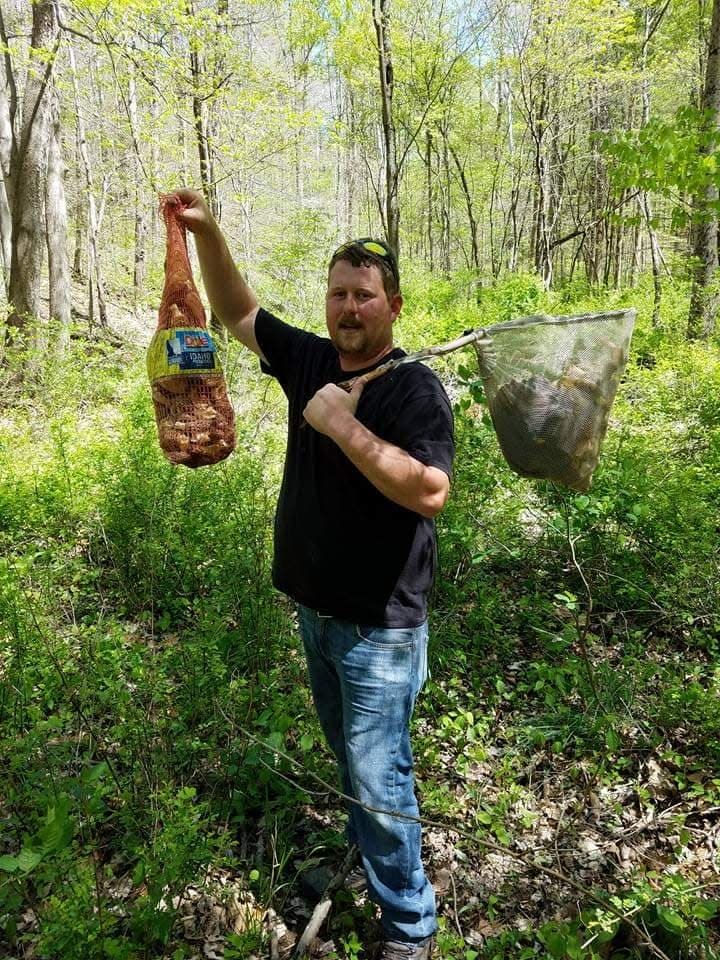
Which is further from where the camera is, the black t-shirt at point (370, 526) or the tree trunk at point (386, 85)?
the tree trunk at point (386, 85)

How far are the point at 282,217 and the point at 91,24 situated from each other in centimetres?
1193

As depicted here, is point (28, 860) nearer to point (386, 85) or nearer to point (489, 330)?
point (489, 330)

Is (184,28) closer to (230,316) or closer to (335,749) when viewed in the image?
(230,316)

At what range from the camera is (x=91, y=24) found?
8844 mm

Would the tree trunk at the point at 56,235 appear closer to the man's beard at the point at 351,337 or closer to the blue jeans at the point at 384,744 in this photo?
the man's beard at the point at 351,337

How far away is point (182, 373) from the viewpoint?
2.22m

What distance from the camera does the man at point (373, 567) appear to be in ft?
6.36

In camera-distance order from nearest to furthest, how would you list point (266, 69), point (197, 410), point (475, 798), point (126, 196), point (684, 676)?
point (197, 410), point (475, 798), point (684, 676), point (266, 69), point (126, 196)

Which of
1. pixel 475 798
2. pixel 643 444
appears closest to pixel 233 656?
pixel 475 798

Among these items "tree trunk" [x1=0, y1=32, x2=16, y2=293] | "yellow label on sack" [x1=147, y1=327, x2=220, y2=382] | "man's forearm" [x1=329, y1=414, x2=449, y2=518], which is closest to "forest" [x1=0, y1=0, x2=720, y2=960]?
"man's forearm" [x1=329, y1=414, x2=449, y2=518]

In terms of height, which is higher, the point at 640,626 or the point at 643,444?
the point at 643,444

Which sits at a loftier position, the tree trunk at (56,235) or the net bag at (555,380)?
the tree trunk at (56,235)

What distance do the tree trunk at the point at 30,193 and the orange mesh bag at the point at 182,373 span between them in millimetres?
7703

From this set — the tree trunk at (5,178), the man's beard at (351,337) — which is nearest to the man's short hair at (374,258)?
the man's beard at (351,337)
